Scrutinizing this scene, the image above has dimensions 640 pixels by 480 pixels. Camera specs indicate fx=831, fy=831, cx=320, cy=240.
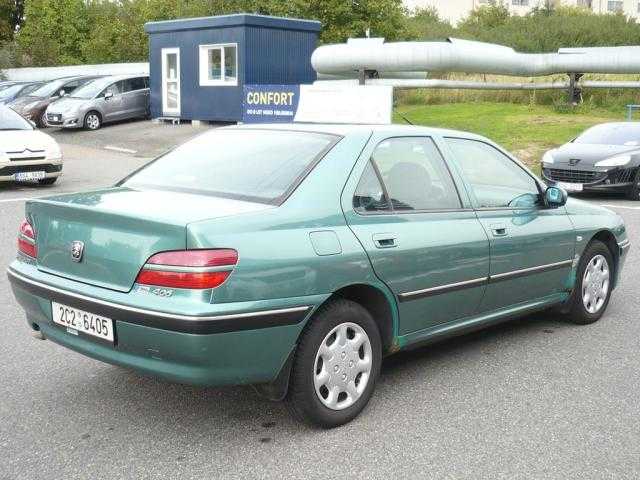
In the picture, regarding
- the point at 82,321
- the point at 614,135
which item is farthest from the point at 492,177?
the point at 614,135

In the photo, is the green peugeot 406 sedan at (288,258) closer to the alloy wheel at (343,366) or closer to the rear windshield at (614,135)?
the alloy wheel at (343,366)

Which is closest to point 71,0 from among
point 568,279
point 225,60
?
point 225,60

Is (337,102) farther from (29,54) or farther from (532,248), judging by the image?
(29,54)

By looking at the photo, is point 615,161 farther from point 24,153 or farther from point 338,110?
point 24,153

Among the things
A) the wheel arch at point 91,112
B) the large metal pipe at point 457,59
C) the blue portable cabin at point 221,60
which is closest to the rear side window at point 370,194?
the large metal pipe at point 457,59

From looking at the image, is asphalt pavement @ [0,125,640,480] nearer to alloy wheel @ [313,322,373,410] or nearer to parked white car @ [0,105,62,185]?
alloy wheel @ [313,322,373,410]

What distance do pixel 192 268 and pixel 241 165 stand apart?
3.69ft

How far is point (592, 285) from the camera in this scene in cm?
633

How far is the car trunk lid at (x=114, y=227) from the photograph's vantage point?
150 inches

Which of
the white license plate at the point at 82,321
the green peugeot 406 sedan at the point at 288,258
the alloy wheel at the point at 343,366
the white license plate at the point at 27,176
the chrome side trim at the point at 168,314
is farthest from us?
the white license plate at the point at 27,176

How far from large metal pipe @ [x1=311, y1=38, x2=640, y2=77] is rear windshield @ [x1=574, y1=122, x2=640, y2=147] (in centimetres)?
861

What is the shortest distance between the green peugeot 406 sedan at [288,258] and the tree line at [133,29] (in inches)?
1643

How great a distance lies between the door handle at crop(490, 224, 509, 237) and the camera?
5.16 meters

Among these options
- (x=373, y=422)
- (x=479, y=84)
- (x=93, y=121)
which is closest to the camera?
(x=373, y=422)
